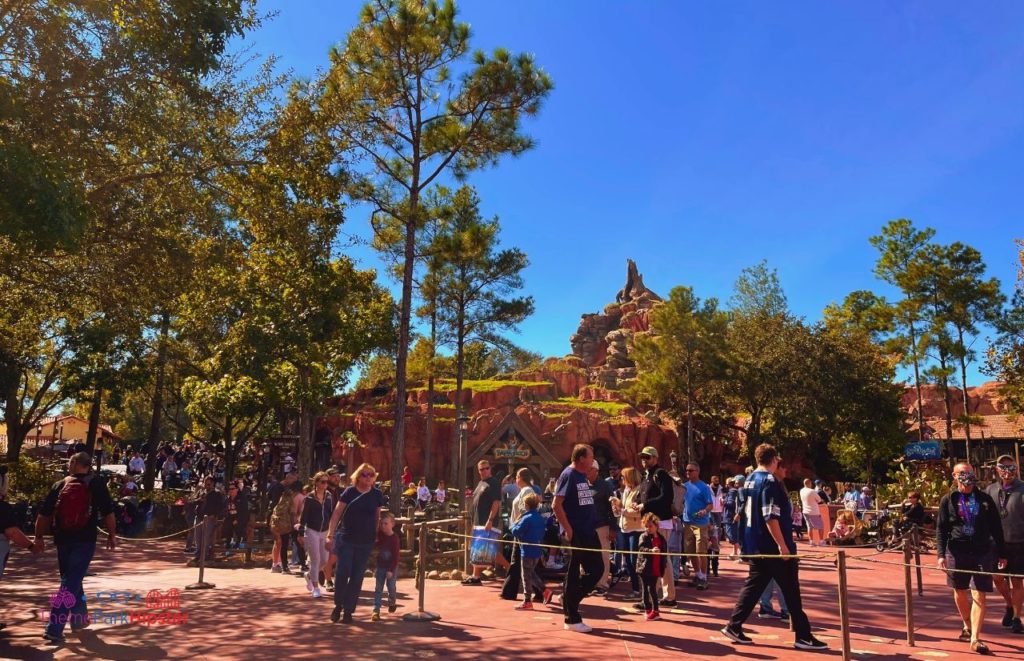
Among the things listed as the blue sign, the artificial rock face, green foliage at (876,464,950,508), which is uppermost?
the artificial rock face

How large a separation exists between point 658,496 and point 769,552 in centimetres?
179

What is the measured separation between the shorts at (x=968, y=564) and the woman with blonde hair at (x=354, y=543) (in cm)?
562

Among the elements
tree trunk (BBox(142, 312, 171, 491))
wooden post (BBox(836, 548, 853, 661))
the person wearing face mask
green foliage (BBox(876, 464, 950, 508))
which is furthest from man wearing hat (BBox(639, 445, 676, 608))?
tree trunk (BBox(142, 312, 171, 491))

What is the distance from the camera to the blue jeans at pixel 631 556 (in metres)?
8.24

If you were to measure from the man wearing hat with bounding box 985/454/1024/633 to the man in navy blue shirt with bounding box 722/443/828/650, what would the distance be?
2.30 m

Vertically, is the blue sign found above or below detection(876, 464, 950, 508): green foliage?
above

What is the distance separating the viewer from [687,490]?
8.98 meters

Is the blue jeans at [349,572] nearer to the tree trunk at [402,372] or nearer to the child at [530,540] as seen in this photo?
the child at [530,540]

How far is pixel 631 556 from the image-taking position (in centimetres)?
860

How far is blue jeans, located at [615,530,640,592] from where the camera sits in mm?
8242

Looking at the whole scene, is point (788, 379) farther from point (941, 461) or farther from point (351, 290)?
point (351, 290)

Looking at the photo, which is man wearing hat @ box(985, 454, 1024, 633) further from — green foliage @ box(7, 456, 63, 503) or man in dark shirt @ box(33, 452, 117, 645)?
green foliage @ box(7, 456, 63, 503)

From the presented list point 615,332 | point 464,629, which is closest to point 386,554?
point 464,629

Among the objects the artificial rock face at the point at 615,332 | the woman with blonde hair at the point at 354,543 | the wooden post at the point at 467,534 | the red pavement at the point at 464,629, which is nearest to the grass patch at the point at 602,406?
the artificial rock face at the point at 615,332
